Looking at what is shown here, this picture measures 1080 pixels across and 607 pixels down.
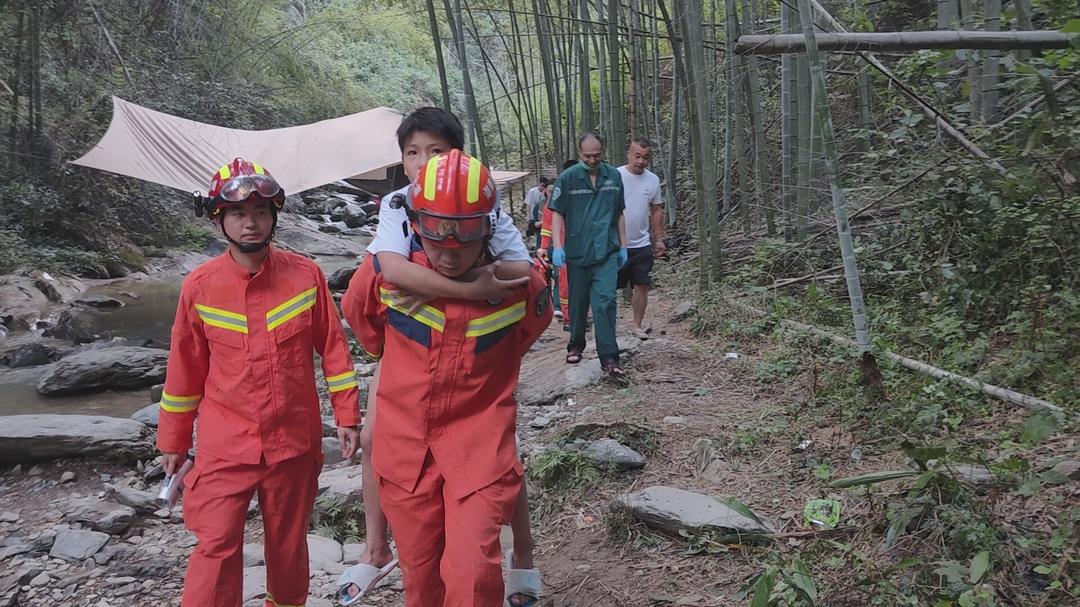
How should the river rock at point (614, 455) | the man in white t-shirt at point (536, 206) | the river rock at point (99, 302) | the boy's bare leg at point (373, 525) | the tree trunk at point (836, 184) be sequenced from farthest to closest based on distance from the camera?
the river rock at point (99, 302)
the man in white t-shirt at point (536, 206)
the river rock at point (614, 455)
the tree trunk at point (836, 184)
the boy's bare leg at point (373, 525)

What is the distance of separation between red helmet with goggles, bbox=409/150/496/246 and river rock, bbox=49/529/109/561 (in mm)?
2346

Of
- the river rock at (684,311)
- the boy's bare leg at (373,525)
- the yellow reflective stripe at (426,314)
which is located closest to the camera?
the yellow reflective stripe at (426,314)

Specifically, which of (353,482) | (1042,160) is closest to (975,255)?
(1042,160)

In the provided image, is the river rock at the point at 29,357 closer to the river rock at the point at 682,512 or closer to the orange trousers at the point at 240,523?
the orange trousers at the point at 240,523

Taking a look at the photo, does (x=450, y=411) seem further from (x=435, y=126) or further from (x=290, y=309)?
(x=435, y=126)

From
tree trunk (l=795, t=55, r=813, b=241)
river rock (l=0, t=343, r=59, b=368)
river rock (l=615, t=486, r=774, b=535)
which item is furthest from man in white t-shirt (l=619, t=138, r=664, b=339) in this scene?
river rock (l=0, t=343, r=59, b=368)

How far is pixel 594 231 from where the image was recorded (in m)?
4.89

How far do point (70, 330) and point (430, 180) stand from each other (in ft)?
29.6

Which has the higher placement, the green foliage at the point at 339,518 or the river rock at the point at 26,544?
the river rock at the point at 26,544

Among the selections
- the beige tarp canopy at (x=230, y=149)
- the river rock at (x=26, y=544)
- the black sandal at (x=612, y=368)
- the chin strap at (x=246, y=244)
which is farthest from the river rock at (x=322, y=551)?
the beige tarp canopy at (x=230, y=149)

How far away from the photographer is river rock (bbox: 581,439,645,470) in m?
3.53

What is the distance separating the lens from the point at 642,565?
2.78m

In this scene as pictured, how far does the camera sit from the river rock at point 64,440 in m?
4.50

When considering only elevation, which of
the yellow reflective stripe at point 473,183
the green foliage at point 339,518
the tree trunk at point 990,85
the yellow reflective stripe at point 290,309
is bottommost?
the green foliage at point 339,518
